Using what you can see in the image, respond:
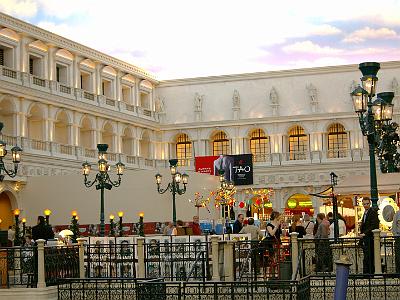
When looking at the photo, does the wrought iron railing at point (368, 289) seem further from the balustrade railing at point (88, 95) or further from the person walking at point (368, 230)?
the balustrade railing at point (88, 95)

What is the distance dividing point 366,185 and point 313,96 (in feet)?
90.6

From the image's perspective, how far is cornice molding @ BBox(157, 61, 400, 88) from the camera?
47.6 m

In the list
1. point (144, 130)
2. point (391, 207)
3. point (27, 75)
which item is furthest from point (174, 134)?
point (391, 207)

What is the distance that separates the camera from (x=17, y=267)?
56.3 ft

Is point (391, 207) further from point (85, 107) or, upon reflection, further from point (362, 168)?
point (362, 168)

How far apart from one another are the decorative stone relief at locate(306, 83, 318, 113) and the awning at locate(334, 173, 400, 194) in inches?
1048

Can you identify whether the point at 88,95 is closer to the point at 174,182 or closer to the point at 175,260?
the point at 174,182

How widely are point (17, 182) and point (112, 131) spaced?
33.0ft

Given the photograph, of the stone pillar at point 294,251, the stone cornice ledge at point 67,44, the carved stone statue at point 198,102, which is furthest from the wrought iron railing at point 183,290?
the carved stone statue at point 198,102

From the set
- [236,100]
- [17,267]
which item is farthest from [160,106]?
[17,267]

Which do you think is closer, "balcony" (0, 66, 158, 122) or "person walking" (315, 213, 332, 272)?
"person walking" (315, 213, 332, 272)

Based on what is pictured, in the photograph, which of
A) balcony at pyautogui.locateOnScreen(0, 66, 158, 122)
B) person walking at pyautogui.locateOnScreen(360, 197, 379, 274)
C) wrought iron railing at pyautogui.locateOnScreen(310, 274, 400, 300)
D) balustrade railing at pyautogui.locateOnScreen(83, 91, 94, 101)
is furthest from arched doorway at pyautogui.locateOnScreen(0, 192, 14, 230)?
wrought iron railing at pyautogui.locateOnScreen(310, 274, 400, 300)

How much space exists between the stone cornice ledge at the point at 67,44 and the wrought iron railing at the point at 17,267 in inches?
785

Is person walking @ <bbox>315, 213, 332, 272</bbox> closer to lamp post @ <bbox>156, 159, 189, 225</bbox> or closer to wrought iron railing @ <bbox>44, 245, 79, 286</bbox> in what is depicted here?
wrought iron railing @ <bbox>44, 245, 79, 286</bbox>
